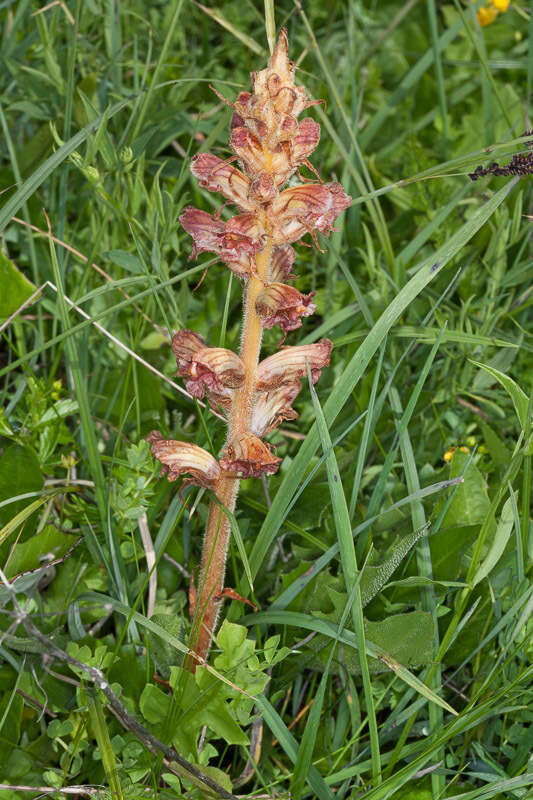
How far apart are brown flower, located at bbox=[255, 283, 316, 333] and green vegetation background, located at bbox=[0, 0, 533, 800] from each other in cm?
21

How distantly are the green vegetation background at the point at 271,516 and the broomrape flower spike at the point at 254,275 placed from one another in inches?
4.6

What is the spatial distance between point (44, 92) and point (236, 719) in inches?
106

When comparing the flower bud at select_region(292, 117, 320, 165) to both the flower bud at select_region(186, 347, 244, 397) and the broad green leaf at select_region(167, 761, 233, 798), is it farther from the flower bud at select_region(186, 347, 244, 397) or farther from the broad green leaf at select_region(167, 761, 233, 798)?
the broad green leaf at select_region(167, 761, 233, 798)

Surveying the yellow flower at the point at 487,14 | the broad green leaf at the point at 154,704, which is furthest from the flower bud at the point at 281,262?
the yellow flower at the point at 487,14

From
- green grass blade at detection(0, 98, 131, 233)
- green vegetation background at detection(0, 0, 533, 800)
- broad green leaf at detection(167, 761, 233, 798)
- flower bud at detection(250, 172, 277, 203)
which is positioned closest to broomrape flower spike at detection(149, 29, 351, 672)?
flower bud at detection(250, 172, 277, 203)

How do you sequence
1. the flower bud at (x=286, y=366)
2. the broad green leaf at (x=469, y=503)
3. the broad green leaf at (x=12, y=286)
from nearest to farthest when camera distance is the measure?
the flower bud at (x=286, y=366), the broad green leaf at (x=469, y=503), the broad green leaf at (x=12, y=286)

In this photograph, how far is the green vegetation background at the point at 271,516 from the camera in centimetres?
217

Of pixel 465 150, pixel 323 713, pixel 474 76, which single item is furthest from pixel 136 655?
pixel 474 76

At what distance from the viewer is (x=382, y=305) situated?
311cm

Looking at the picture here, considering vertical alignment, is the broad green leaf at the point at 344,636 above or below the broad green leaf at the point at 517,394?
below

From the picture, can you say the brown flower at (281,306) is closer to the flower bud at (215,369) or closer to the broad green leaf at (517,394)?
the flower bud at (215,369)

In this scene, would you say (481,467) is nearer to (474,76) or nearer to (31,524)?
→ (31,524)

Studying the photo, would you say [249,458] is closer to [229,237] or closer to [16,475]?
[229,237]

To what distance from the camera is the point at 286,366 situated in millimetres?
2199
